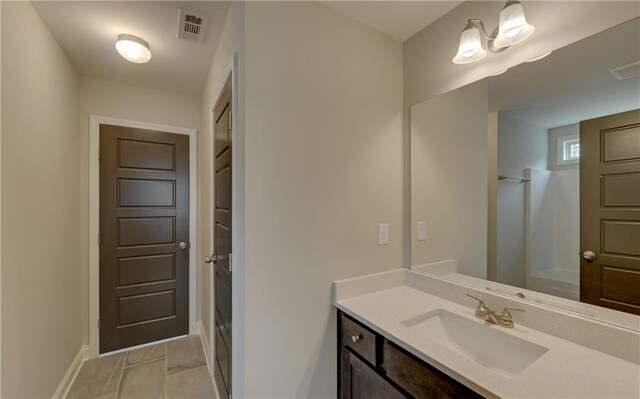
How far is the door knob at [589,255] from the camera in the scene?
106cm

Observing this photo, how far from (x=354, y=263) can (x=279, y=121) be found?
0.89 m

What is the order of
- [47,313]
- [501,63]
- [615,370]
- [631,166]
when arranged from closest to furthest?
[615,370]
[631,166]
[501,63]
[47,313]

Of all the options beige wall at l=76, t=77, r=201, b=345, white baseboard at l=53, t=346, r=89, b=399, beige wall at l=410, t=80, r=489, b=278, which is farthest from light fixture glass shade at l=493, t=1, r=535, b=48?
white baseboard at l=53, t=346, r=89, b=399

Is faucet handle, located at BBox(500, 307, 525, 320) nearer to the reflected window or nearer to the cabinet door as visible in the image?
the cabinet door

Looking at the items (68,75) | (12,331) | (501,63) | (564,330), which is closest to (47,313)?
(12,331)

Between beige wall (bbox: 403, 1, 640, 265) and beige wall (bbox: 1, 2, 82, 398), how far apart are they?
7.03ft

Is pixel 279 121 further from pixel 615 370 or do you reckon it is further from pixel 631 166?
pixel 615 370

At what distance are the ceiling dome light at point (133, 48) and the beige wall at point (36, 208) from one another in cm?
40

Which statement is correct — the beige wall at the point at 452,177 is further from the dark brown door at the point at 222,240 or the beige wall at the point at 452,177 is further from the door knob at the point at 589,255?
the dark brown door at the point at 222,240

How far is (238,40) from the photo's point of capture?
52.2 inches

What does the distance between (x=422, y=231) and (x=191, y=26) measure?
1.96 m

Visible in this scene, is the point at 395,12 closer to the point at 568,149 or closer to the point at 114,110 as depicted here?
the point at 568,149

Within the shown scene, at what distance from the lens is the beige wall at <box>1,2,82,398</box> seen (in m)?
1.29

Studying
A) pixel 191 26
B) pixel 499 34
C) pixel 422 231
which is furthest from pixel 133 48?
pixel 422 231
